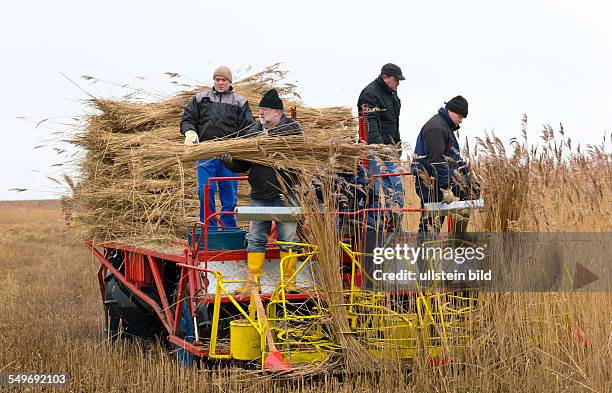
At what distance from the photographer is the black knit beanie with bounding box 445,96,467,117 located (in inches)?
306

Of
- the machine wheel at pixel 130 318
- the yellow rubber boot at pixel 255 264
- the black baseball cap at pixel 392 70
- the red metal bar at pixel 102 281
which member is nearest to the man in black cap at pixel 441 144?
the black baseball cap at pixel 392 70

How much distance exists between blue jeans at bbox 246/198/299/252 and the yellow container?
81 cm

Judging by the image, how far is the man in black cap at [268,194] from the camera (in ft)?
21.9

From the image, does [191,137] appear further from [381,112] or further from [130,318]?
[130,318]

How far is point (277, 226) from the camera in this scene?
6.83 meters

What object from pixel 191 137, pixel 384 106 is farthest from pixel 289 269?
pixel 384 106

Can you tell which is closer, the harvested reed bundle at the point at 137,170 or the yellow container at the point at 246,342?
the yellow container at the point at 246,342

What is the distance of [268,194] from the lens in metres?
6.71

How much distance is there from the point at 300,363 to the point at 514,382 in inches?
56.8

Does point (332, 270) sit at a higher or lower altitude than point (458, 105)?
lower

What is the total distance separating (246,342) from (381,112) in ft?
10.5

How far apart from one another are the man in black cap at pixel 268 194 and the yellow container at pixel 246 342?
52cm

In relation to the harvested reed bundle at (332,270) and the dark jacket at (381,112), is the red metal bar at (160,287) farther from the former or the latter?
the dark jacket at (381,112)

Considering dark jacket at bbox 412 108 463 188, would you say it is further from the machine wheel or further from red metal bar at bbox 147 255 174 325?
the machine wheel
